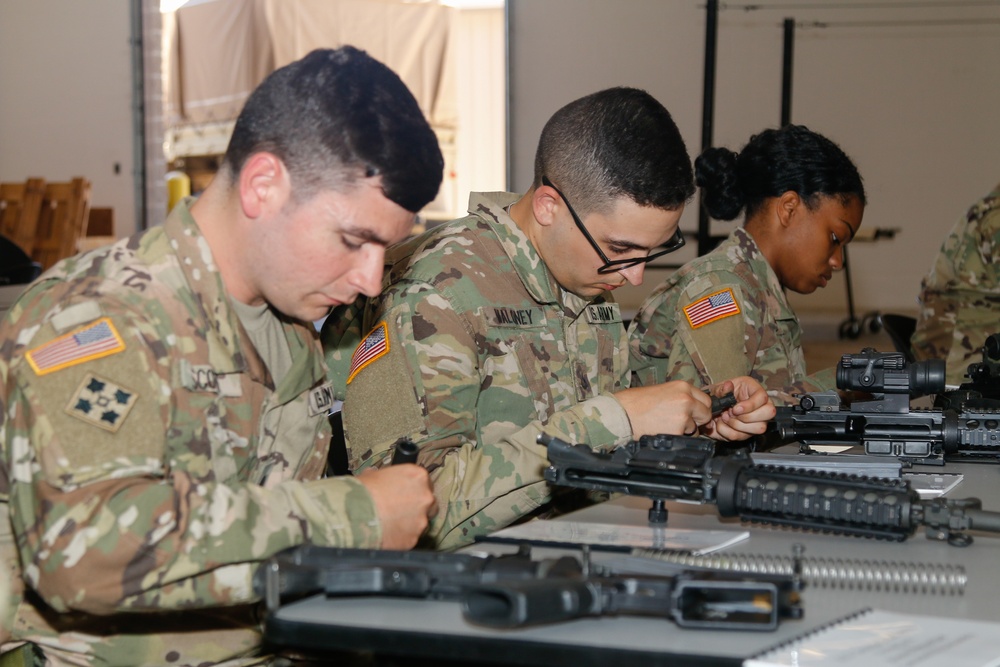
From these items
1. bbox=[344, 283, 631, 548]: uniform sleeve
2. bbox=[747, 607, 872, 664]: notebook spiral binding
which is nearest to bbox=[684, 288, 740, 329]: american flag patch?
bbox=[344, 283, 631, 548]: uniform sleeve

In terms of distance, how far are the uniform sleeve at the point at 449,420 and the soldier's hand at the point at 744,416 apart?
1.46 feet

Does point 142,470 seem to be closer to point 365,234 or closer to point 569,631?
point 365,234

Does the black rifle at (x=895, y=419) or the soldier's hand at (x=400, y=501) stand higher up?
the soldier's hand at (x=400, y=501)

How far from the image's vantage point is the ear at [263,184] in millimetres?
1523

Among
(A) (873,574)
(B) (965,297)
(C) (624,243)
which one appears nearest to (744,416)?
(C) (624,243)

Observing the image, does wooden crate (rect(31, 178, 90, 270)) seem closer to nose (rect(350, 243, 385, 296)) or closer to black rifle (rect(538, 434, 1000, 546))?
nose (rect(350, 243, 385, 296))

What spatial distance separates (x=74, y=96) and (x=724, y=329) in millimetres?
9545

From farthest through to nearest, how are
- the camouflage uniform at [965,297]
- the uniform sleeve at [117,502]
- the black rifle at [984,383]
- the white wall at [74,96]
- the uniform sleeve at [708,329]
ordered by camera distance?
1. the white wall at [74,96]
2. the camouflage uniform at [965,297]
3. the uniform sleeve at [708,329]
4. the black rifle at [984,383]
5. the uniform sleeve at [117,502]

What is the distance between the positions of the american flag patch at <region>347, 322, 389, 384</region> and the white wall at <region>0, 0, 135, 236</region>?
9.37 metres

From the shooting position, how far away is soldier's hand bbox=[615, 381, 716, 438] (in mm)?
1971

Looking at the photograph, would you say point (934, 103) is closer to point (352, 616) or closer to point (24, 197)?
point (24, 197)

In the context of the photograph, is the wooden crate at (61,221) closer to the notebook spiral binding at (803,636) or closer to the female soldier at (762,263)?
the female soldier at (762,263)

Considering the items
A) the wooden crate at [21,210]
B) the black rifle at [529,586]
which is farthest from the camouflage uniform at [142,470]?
the wooden crate at [21,210]

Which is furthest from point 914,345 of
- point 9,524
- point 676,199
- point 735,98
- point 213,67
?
point 213,67
